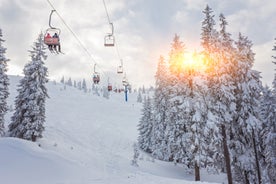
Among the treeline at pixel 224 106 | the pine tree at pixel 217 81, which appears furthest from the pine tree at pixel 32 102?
the pine tree at pixel 217 81

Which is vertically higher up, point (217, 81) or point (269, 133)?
point (217, 81)

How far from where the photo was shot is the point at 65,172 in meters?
19.0

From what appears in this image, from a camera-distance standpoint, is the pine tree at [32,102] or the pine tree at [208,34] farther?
the pine tree at [32,102]

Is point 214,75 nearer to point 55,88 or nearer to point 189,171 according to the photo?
point 189,171

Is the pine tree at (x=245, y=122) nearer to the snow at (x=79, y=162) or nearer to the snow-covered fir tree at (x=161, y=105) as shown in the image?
the snow at (x=79, y=162)

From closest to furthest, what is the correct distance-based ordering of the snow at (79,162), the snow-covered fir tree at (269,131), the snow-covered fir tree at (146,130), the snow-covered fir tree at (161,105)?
the snow at (79,162), the snow-covered fir tree at (269,131), the snow-covered fir tree at (161,105), the snow-covered fir tree at (146,130)

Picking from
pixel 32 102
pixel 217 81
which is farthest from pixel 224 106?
pixel 32 102

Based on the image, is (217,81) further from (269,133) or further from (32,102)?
(32,102)

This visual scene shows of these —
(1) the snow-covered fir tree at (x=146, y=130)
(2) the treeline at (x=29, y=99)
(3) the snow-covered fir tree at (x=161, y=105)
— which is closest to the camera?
(2) the treeline at (x=29, y=99)

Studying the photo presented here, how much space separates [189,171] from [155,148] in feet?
40.6

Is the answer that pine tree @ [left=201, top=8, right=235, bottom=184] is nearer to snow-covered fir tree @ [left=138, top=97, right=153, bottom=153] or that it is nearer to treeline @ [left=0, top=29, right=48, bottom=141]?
treeline @ [left=0, top=29, right=48, bottom=141]

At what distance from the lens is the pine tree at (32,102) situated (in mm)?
36188

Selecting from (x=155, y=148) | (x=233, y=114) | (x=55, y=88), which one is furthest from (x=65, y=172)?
(x=55, y=88)

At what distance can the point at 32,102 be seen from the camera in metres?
36.4
